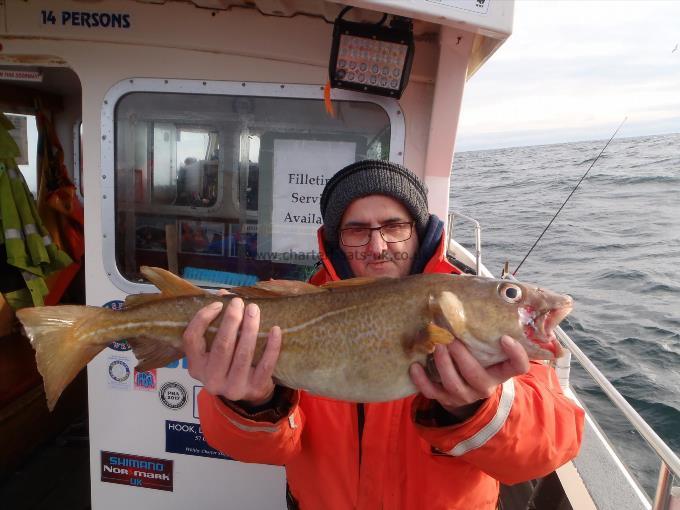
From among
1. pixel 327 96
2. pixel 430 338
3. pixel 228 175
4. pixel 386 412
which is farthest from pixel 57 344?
pixel 327 96

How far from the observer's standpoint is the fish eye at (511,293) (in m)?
1.92

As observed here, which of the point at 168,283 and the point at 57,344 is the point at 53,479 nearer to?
the point at 57,344

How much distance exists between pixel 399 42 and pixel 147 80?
5.66 feet

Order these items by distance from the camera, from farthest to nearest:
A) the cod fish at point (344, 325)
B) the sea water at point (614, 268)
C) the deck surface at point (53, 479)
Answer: the sea water at point (614, 268), the deck surface at point (53, 479), the cod fish at point (344, 325)

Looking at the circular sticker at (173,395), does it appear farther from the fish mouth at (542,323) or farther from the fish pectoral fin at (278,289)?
the fish mouth at (542,323)

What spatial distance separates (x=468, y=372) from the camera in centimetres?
183

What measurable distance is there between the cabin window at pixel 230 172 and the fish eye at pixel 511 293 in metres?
1.66

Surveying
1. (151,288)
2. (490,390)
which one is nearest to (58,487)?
(151,288)

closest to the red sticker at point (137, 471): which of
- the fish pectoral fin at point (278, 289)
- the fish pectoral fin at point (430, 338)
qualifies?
the fish pectoral fin at point (278, 289)

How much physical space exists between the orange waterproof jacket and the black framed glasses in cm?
20

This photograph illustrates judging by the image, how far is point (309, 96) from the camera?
3.37 metres

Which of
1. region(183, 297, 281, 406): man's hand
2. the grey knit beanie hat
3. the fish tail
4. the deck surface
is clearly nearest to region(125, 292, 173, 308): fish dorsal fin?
the fish tail

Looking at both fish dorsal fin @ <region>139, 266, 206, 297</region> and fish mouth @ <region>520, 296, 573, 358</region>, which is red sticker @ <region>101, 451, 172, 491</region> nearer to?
fish dorsal fin @ <region>139, 266, 206, 297</region>

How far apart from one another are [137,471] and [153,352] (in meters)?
2.00
